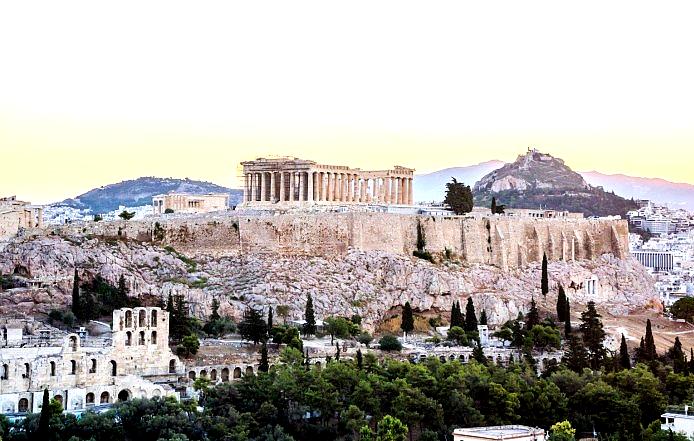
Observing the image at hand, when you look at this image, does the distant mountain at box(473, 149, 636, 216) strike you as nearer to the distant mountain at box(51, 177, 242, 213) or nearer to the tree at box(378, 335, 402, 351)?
the distant mountain at box(51, 177, 242, 213)

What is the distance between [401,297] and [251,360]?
15.7 m

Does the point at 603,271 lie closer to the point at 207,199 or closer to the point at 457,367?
the point at 207,199

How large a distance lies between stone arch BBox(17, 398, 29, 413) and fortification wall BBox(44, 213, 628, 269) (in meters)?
20.3

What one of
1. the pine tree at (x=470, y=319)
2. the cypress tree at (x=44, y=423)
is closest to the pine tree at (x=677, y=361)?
the pine tree at (x=470, y=319)

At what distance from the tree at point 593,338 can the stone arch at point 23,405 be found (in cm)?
2209

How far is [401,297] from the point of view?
63688 millimetres

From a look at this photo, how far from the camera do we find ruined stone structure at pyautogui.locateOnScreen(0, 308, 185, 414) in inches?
1649

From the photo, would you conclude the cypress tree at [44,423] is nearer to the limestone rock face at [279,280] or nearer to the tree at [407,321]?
the limestone rock face at [279,280]

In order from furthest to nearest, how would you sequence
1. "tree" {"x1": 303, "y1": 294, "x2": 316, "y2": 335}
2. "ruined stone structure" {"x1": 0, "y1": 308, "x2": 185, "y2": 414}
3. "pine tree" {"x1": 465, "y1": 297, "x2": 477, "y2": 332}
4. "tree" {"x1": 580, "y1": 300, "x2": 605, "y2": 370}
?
"pine tree" {"x1": 465, "y1": 297, "x2": 477, "y2": 332}, "tree" {"x1": 303, "y1": 294, "x2": 316, "y2": 335}, "tree" {"x1": 580, "y1": 300, "x2": 605, "y2": 370}, "ruined stone structure" {"x1": 0, "y1": 308, "x2": 185, "y2": 414}

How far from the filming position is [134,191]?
492ft

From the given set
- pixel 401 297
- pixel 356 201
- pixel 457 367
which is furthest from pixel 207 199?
pixel 457 367

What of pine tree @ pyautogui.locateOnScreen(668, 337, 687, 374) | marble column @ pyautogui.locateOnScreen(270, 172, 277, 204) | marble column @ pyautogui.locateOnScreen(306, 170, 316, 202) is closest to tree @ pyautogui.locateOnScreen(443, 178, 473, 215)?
Answer: marble column @ pyautogui.locateOnScreen(306, 170, 316, 202)

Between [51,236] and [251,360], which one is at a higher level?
[51,236]

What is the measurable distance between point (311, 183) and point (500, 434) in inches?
1367
